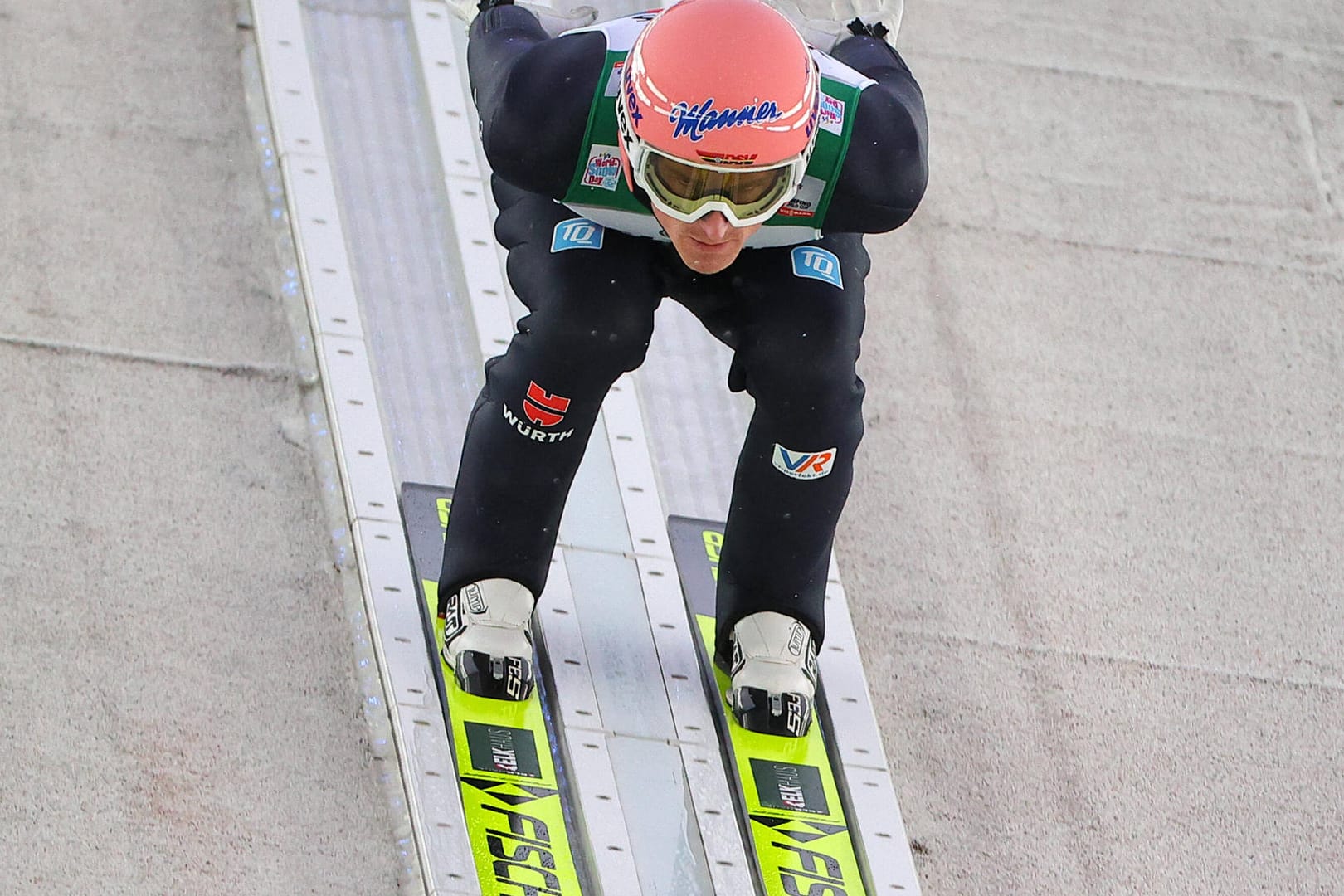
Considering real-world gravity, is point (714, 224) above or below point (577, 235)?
above

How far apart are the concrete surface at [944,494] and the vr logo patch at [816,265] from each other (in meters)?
0.84

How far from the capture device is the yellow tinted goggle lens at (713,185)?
2.21 m

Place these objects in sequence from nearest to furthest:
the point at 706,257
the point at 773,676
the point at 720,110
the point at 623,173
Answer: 1. the point at 720,110
2. the point at 706,257
3. the point at 623,173
4. the point at 773,676

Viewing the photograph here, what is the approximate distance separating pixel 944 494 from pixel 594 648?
2.88 feet

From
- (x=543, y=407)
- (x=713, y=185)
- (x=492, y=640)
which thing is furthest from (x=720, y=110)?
(x=492, y=640)

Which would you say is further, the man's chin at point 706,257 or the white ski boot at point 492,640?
the white ski boot at point 492,640

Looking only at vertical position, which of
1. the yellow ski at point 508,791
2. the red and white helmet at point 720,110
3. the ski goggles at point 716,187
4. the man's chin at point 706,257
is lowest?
the yellow ski at point 508,791

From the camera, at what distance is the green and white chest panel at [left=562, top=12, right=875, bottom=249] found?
2.37 metres

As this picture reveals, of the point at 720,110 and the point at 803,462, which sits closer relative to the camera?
the point at 720,110

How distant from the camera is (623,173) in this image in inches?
94.1

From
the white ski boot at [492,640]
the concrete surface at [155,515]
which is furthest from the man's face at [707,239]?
the concrete surface at [155,515]

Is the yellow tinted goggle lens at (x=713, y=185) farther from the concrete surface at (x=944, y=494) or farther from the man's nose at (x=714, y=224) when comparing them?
the concrete surface at (x=944, y=494)

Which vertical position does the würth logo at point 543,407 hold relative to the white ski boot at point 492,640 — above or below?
above

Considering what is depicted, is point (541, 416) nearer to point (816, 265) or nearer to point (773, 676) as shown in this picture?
point (816, 265)
